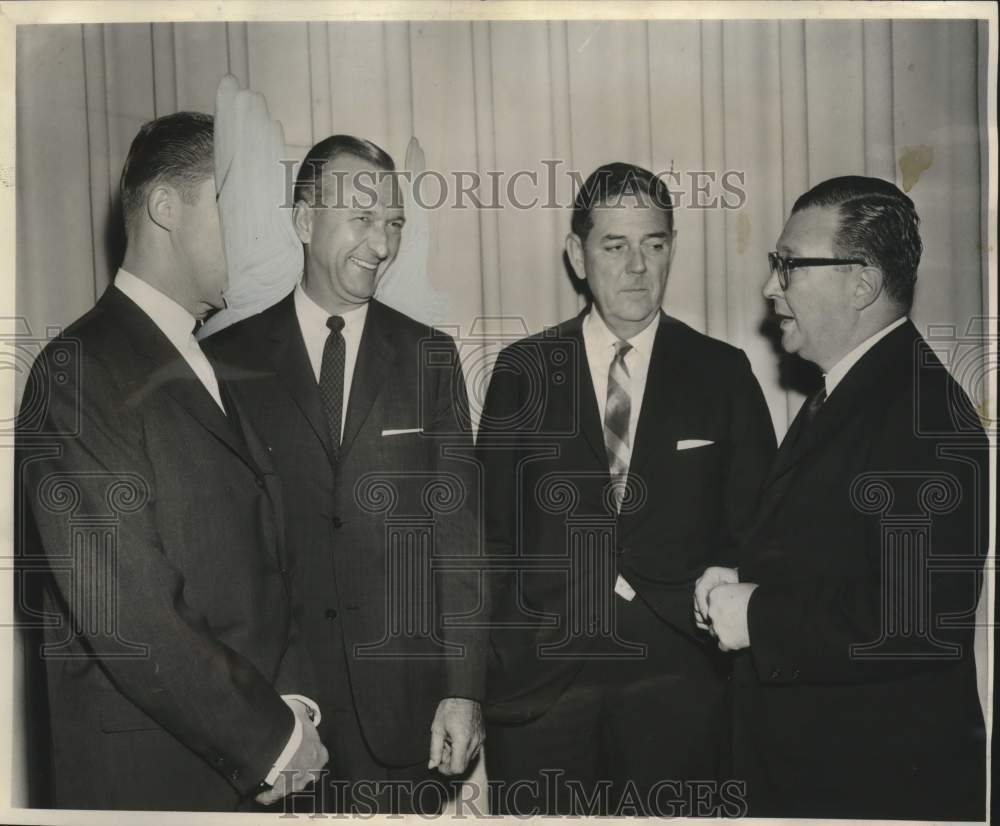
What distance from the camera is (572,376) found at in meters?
2.04

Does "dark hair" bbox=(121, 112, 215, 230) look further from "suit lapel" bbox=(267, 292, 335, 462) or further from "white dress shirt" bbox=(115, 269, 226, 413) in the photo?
"suit lapel" bbox=(267, 292, 335, 462)

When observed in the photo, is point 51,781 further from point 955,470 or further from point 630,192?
point 955,470

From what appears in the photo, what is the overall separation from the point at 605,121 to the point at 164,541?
4.12 feet

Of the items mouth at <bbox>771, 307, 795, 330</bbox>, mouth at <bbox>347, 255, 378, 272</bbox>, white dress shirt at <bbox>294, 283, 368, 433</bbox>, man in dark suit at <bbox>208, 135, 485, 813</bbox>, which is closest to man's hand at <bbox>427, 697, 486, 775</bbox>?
man in dark suit at <bbox>208, 135, 485, 813</bbox>

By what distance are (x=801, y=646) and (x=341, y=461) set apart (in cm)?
100

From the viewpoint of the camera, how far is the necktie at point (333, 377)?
6.60 ft

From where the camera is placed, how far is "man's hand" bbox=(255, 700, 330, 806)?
200 cm

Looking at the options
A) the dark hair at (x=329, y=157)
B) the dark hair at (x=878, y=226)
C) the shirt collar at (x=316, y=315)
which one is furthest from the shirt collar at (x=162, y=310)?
the dark hair at (x=878, y=226)

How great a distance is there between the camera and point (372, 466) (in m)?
2.02

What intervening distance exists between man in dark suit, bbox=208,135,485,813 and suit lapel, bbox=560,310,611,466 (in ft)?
0.80

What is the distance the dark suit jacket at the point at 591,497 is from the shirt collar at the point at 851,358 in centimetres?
15

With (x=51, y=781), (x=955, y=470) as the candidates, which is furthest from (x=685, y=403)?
(x=51, y=781)

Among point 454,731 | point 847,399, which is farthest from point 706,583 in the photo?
Answer: point 454,731

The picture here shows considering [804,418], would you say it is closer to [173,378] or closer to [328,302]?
[328,302]
